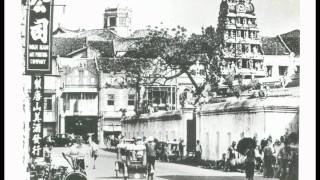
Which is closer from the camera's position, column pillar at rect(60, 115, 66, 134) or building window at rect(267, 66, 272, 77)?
column pillar at rect(60, 115, 66, 134)

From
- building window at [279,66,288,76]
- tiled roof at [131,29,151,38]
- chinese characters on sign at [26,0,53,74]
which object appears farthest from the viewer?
building window at [279,66,288,76]

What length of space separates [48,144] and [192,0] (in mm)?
951

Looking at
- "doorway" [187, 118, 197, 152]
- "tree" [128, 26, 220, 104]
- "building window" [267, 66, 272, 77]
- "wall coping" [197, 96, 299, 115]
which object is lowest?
"doorway" [187, 118, 197, 152]

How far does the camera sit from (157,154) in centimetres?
323

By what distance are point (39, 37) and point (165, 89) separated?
64 centimetres

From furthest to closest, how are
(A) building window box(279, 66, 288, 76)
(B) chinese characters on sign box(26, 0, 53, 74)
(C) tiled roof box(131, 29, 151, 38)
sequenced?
(A) building window box(279, 66, 288, 76), (C) tiled roof box(131, 29, 151, 38), (B) chinese characters on sign box(26, 0, 53, 74)

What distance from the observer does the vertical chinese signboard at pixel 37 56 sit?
3.05 meters

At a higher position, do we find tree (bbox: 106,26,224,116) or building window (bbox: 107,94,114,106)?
tree (bbox: 106,26,224,116)

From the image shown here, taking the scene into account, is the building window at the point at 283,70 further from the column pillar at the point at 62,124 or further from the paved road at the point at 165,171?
the column pillar at the point at 62,124

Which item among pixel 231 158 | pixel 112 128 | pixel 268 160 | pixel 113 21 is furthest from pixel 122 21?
pixel 268 160

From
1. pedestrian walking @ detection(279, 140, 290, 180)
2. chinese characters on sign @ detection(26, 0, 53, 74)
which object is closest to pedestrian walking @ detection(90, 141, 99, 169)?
chinese characters on sign @ detection(26, 0, 53, 74)

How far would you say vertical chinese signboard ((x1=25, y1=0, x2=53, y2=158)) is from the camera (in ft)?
10.0

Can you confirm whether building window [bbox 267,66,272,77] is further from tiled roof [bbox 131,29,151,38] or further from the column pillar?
the column pillar
